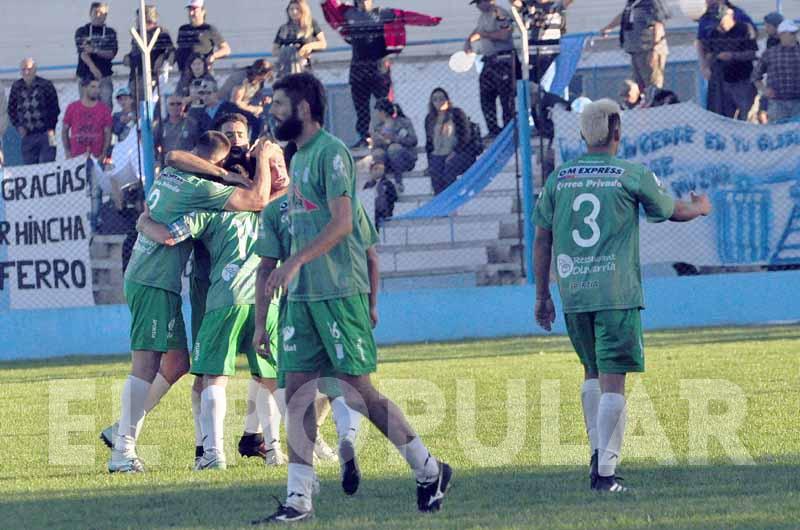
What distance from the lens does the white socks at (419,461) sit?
6.79 meters

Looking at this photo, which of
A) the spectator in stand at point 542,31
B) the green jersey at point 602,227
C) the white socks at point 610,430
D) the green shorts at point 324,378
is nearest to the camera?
the green shorts at point 324,378

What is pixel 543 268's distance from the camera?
757 centimetres

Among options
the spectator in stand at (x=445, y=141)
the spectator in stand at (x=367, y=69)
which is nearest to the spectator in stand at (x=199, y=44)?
the spectator in stand at (x=367, y=69)

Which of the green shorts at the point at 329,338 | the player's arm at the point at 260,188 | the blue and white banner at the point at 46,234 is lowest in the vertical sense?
the blue and white banner at the point at 46,234

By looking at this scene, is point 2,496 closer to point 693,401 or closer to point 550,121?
point 693,401

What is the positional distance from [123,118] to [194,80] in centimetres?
109

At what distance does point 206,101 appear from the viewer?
18.6 meters

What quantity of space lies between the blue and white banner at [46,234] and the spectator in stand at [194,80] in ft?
5.01

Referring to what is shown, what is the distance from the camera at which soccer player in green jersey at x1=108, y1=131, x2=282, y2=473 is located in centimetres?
877

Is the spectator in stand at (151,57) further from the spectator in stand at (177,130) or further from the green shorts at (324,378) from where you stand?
the green shorts at (324,378)

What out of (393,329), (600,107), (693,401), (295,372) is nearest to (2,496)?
(295,372)

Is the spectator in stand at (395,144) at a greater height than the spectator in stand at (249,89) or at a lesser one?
lesser

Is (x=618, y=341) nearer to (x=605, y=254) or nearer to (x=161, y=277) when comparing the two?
(x=605, y=254)

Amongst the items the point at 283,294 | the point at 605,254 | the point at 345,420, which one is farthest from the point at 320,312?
the point at 605,254
